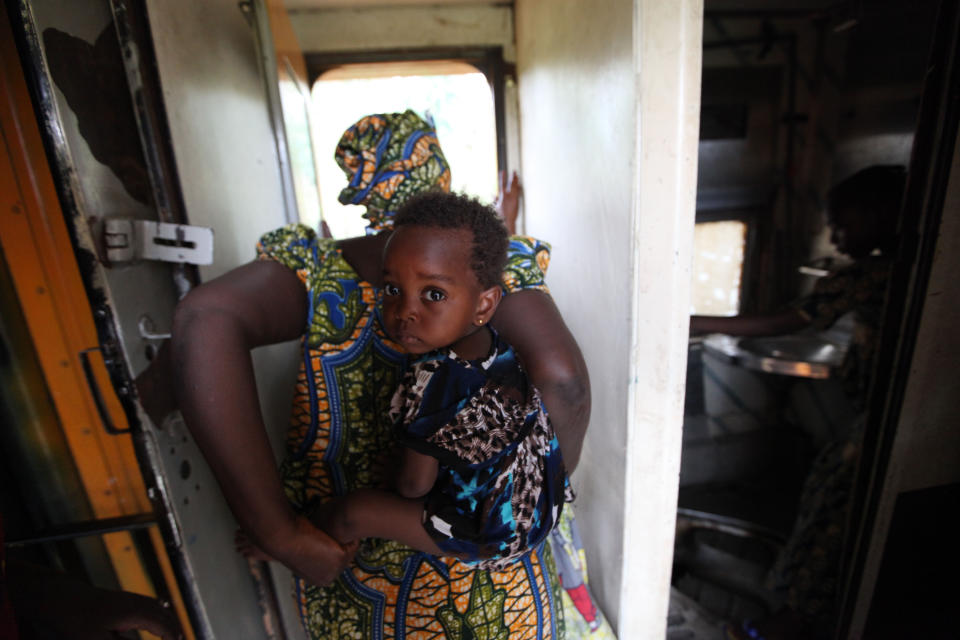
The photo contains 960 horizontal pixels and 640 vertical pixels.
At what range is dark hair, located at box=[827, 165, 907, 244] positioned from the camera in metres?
1.62

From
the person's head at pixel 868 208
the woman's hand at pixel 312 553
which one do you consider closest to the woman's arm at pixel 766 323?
the person's head at pixel 868 208

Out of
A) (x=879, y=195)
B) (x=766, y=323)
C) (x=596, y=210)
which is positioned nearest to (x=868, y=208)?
(x=879, y=195)

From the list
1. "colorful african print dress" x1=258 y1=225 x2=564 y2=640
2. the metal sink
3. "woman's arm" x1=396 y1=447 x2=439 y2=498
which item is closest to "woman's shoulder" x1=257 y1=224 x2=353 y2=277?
"colorful african print dress" x1=258 y1=225 x2=564 y2=640

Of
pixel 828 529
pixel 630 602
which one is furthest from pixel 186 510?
pixel 828 529

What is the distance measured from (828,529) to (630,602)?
1.14 m

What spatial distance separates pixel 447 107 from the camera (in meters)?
1.96

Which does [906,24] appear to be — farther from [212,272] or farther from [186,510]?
[186,510]

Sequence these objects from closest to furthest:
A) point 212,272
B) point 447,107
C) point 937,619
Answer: point 212,272 < point 937,619 < point 447,107

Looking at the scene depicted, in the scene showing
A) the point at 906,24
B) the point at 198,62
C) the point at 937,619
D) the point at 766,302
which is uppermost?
the point at 906,24

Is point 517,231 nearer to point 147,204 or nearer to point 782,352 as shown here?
point 147,204

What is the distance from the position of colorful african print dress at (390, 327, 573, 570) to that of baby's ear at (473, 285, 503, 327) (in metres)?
0.05

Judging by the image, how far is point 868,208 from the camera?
1647 millimetres

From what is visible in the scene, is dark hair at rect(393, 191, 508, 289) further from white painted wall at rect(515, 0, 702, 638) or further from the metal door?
the metal door

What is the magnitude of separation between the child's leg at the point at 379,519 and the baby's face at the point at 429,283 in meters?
0.24
